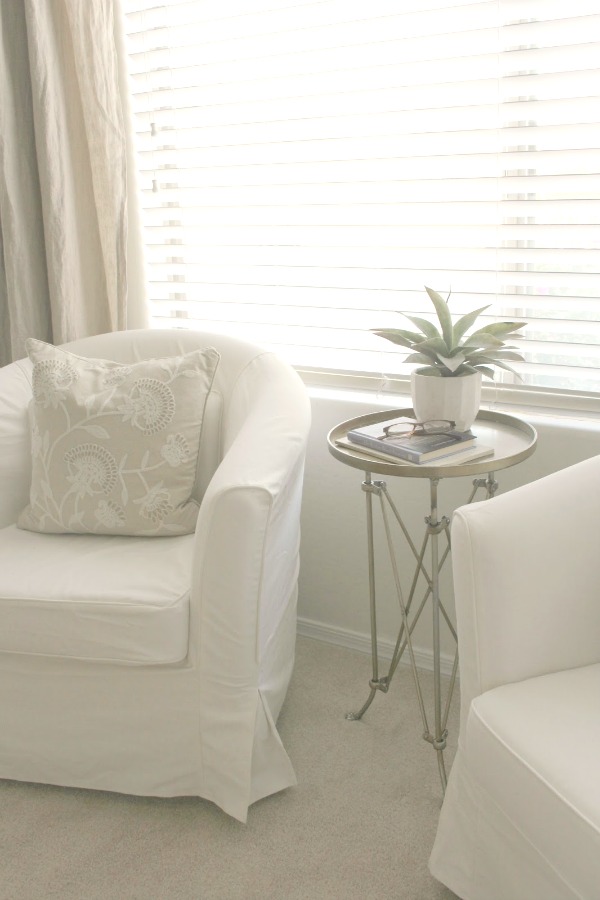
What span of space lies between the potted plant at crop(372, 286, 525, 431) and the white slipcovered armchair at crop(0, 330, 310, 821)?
26cm

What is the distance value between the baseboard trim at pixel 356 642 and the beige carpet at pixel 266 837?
0.82 feet

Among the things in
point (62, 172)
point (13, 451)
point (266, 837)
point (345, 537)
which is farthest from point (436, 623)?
point (62, 172)

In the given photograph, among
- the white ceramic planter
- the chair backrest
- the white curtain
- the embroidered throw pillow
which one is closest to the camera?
the white ceramic planter

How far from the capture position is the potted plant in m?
1.66

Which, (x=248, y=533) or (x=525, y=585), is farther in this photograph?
(x=248, y=533)

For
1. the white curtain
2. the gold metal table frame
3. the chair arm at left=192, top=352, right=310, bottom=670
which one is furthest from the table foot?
the white curtain

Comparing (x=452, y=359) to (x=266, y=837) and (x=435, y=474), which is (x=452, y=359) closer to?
(x=435, y=474)

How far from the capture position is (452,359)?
1.65 metres

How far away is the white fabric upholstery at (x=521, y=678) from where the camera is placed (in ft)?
3.69

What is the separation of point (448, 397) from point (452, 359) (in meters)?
0.07

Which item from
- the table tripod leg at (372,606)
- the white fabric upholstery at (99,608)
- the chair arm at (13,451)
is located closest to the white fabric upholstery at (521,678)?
the table tripod leg at (372,606)

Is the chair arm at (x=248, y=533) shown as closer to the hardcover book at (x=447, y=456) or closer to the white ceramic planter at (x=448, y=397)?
the hardcover book at (x=447, y=456)

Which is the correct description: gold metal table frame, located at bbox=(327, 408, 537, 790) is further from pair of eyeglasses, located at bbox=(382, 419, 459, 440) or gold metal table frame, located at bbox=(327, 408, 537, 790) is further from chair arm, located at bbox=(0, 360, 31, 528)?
chair arm, located at bbox=(0, 360, 31, 528)

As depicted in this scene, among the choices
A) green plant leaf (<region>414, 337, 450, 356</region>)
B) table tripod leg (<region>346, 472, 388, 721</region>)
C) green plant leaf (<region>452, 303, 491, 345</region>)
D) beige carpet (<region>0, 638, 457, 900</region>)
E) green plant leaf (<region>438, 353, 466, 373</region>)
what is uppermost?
green plant leaf (<region>452, 303, 491, 345</region>)
